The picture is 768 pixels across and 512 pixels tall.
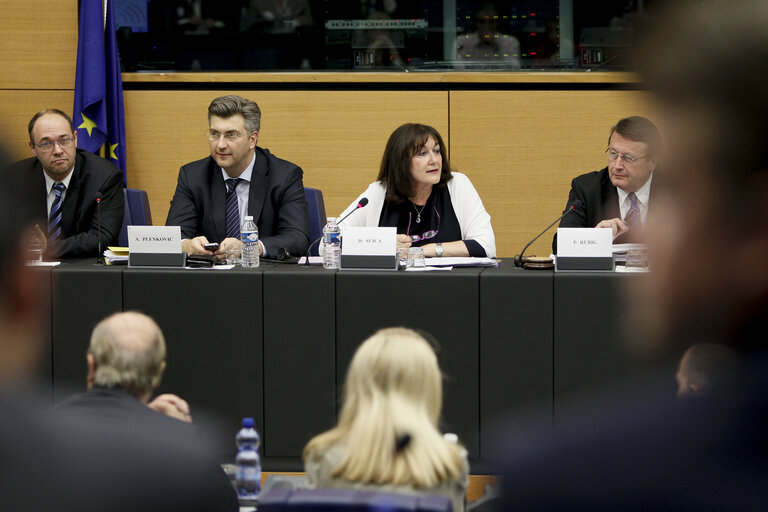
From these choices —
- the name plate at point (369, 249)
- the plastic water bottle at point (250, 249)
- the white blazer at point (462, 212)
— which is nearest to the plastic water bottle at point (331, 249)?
the name plate at point (369, 249)

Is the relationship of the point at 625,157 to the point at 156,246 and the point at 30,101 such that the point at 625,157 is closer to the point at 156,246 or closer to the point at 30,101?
the point at 156,246

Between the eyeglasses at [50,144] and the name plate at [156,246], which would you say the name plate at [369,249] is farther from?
the eyeglasses at [50,144]

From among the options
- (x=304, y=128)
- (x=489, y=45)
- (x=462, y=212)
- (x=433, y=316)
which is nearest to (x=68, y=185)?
(x=304, y=128)

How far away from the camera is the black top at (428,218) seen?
4324 millimetres

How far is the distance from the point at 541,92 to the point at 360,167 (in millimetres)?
1246

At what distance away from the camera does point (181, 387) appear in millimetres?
3412

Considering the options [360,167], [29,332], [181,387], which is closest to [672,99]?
[29,332]

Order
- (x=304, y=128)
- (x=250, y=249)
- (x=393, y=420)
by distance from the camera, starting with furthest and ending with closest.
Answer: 1. (x=304, y=128)
2. (x=250, y=249)
3. (x=393, y=420)

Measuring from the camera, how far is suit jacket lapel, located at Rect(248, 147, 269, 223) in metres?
4.34

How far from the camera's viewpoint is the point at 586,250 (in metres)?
3.37

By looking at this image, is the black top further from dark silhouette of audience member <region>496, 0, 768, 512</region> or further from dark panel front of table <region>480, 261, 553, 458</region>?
dark silhouette of audience member <region>496, 0, 768, 512</region>

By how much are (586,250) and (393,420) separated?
6.31 feet

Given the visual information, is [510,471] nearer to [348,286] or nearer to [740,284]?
[740,284]

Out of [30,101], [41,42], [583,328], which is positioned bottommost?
[583,328]
